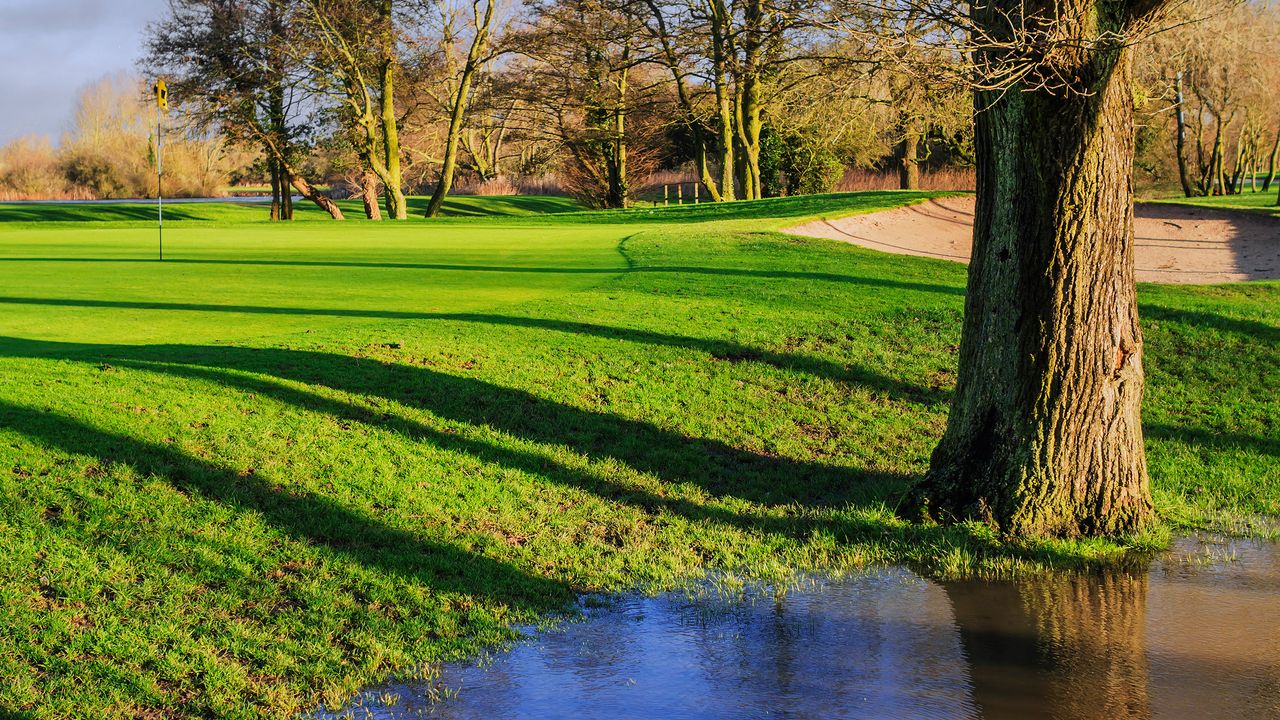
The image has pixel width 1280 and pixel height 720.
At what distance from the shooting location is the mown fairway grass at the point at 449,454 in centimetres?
544

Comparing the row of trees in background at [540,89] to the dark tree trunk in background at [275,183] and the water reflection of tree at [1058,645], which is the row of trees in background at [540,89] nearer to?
the dark tree trunk in background at [275,183]

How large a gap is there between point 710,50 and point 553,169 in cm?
2149

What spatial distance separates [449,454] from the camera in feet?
26.5

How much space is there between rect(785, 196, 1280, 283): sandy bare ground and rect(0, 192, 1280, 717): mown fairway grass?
14.0ft

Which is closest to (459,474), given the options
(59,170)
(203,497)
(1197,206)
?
(203,497)

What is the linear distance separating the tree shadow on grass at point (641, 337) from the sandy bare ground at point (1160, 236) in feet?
24.9

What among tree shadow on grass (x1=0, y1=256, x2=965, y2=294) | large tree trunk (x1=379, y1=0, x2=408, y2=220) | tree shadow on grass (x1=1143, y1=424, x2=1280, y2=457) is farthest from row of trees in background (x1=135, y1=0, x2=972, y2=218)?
tree shadow on grass (x1=1143, y1=424, x2=1280, y2=457)

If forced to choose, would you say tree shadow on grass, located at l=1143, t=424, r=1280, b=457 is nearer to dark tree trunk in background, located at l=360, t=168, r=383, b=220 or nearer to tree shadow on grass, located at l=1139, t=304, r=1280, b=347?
tree shadow on grass, located at l=1139, t=304, r=1280, b=347

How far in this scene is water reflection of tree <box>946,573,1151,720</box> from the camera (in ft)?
15.3

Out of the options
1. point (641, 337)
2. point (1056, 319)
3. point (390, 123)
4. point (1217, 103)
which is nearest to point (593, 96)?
point (390, 123)

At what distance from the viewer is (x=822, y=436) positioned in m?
9.04

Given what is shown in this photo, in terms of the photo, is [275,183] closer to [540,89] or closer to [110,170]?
[540,89]

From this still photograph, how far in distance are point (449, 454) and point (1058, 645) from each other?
4.51 metres

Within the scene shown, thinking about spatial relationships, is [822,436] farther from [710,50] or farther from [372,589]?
[710,50]
